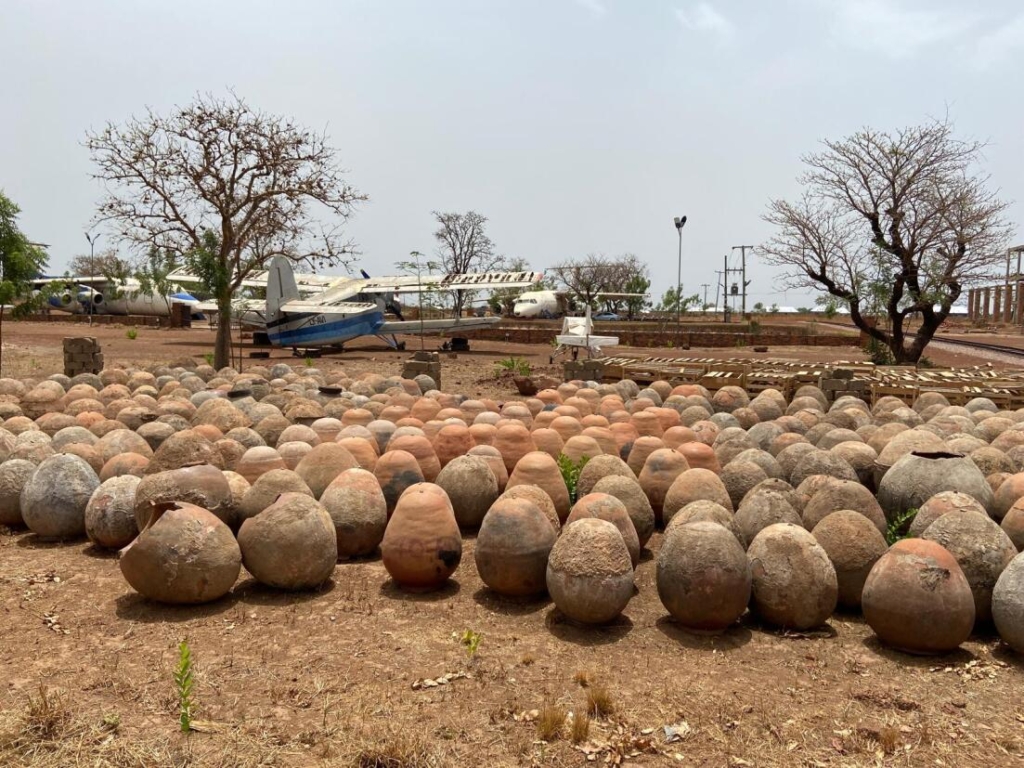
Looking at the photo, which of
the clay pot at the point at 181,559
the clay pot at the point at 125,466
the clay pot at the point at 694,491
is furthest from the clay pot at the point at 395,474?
the clay pot at the point at 694,491

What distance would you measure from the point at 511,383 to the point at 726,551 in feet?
57.4

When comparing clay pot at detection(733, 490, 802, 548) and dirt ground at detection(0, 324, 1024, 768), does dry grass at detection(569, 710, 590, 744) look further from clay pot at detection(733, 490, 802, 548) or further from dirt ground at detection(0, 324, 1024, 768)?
clay pot at detection(733, 490, 802, 548)

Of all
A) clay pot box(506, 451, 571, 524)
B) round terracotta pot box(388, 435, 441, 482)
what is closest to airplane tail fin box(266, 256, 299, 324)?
round terracotta pot box(388, 435, 441, 482)

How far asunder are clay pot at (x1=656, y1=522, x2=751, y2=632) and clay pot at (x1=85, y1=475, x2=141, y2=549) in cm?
527

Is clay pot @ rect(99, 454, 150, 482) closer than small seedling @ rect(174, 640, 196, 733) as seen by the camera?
No

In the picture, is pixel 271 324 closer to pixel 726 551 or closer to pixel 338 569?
pixel 338 569

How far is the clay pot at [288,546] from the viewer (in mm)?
6828

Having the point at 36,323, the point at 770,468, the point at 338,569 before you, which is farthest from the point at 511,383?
the point at 36,323

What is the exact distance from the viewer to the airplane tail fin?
33.4 metres

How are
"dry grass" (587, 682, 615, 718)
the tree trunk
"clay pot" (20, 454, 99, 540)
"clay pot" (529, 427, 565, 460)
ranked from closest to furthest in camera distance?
1. "dry grass" (587, 682, 615, 718)
2. "clay pot" (20, 454, 99, 540)
3. "clay pot" (529, 427, 565, 460)
4. the tree trunk

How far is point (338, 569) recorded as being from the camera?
7.69 m

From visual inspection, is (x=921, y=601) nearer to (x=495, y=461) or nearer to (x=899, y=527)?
(x=899, y=527)

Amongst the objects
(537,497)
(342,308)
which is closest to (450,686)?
(537,497)

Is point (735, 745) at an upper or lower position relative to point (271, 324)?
lower
